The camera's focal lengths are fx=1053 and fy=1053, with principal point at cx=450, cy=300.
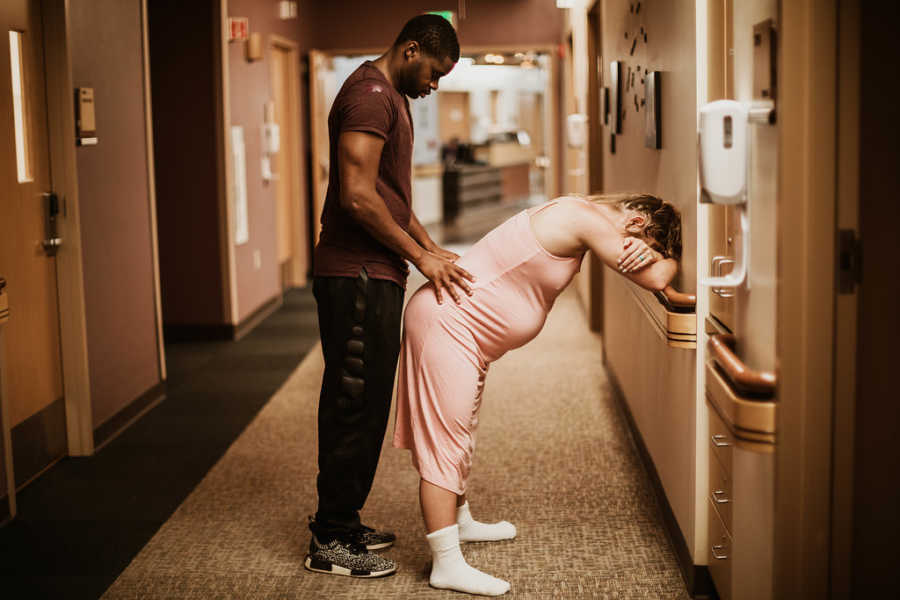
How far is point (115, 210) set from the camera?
469 cm

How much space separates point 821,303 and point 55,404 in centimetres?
324

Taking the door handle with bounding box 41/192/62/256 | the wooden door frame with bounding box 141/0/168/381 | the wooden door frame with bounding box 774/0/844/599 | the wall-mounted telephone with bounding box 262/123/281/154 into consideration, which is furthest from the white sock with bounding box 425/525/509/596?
the wall-mounted telephone with bounding box 262/123/281/154

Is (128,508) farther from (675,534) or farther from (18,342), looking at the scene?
(675,534)

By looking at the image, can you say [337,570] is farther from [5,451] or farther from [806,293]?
[806,293]

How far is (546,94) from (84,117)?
Answer: 6453 millimetres

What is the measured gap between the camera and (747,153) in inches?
85.9

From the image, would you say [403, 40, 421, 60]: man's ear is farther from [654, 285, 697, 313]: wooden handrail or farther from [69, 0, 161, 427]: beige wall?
[69, 0, 161, 427]: beige wall

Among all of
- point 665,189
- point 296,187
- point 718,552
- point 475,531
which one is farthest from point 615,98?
point 296,187

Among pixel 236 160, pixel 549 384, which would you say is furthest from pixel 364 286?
pixel 236 160

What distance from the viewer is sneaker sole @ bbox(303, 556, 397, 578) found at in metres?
3.05

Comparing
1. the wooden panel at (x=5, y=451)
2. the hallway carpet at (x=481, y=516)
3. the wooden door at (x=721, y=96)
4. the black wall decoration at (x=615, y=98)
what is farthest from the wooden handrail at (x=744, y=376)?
the black wall decoration at (x=615, y=98)

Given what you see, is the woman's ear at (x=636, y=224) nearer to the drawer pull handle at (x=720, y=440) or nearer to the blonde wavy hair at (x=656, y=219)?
the blonde wavy hair at (x=656, y=219)

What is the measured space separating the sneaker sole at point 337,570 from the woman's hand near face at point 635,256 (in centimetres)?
113

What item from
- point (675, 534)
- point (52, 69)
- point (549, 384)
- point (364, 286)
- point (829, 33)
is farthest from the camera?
point (549, 384)
